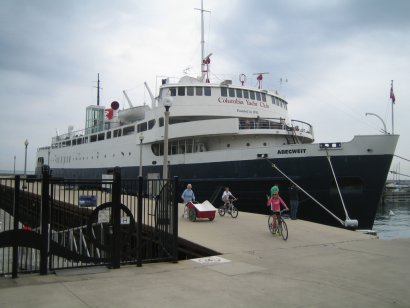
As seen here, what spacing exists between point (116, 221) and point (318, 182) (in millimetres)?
12838

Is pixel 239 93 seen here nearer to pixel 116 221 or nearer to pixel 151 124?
pixel 151 124

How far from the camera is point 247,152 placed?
20.1m

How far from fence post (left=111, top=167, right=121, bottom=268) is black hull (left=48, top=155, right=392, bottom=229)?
1271cm

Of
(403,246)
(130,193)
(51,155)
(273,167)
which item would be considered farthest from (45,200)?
(51,155)

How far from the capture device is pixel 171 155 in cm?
2419

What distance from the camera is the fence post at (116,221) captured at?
24.0 feet

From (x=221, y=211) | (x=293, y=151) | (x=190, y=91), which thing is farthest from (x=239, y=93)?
(x=221, y=211)

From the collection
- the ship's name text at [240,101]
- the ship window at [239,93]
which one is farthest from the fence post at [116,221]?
the ship window at [239,93]

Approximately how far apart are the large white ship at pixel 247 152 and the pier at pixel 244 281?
8.07 meters

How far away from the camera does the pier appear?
5.46 meters

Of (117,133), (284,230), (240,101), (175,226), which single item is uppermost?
(240,101)

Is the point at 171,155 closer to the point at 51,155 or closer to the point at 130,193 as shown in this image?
the point at 130,193

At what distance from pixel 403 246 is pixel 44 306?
8.88 meters

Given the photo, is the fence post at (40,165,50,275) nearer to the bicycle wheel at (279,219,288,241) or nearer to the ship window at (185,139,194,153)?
the bicycle wheel at (279,219,288,241)
